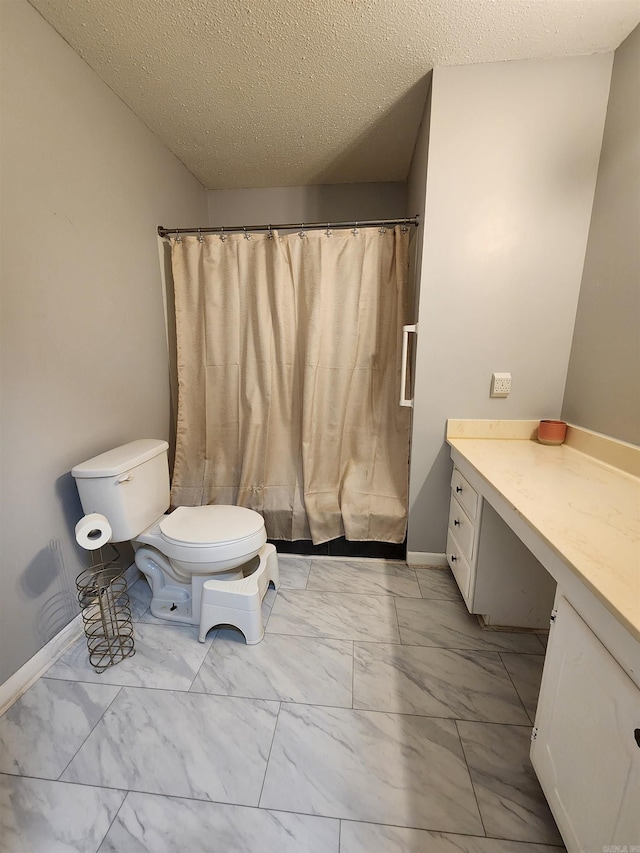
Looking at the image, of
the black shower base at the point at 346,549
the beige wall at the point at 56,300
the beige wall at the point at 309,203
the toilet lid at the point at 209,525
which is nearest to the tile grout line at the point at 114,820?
the beige wall at the point at 56,300

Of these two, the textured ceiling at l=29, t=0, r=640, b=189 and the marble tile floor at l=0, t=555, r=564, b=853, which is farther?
the textured ceiling at l=29, t=0, r=640, b=189

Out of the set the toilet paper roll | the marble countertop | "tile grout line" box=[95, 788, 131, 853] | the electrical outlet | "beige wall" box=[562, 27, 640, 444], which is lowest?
"tile grout line" box=[95, 788, 131, 853]

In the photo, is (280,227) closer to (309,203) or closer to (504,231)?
(309,203)

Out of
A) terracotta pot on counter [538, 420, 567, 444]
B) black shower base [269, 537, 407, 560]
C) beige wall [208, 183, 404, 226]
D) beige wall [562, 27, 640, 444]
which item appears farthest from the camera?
beige wall [208, 183, 404, 226]

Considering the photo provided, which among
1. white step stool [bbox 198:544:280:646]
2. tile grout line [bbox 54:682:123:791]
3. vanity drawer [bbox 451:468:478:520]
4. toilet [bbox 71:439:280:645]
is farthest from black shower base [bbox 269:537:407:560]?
tile grout line [bbox 54:682:123:791]

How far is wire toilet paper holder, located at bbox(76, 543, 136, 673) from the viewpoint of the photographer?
4.52 feet

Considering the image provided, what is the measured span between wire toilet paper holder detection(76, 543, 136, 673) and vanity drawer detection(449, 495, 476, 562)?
1.42 m

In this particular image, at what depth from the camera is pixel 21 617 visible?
48.5 inches

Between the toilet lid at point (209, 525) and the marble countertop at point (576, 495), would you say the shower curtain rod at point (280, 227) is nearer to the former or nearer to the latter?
the marble countertop at point (576, 495)

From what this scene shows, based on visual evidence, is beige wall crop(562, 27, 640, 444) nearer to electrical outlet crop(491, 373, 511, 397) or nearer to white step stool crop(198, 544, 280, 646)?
electrical outlet crop(491, 373, 511, 397)

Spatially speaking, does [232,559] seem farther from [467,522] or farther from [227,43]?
[227,43]

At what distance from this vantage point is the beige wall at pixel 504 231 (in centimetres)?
147

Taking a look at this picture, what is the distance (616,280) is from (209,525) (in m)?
1.91

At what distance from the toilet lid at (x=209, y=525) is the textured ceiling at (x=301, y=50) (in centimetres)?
188
